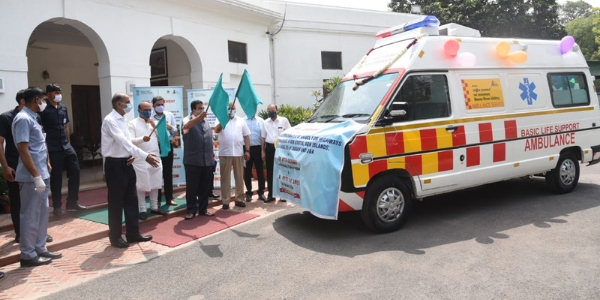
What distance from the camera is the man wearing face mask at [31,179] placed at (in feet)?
15.5

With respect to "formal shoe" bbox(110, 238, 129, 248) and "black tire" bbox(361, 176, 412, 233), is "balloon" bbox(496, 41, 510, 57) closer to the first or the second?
"black tire" bbox(361, 176, 412, 233)

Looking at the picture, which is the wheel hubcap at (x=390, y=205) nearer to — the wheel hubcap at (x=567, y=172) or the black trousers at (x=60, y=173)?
the wheel hubcap at (x=567, y=172)

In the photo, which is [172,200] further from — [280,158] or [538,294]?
[538,294]

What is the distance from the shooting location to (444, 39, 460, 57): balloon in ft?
19.8

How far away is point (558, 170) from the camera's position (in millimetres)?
7309

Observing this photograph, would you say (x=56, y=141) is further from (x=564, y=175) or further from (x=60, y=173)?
(x=564, y=175)


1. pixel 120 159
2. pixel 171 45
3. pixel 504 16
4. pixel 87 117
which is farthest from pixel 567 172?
pixel 504 16

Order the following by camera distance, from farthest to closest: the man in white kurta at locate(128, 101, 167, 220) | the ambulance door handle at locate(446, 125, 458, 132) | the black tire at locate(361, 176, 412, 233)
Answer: the man in white kurta at locate(128, 101, 167, 220), the ambulance door handle at locate(446, 125, 458, 132), the black tire at locate(361, 176, 412, 233)

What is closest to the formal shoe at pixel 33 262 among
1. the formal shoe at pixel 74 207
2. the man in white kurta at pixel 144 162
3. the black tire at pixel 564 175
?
the man in white kurta at pixel 144 162

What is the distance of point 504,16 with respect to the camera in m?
22.9

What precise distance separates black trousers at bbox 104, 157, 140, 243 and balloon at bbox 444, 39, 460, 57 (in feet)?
15.2

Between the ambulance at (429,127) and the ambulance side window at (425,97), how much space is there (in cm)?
1

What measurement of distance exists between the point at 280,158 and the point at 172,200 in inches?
107

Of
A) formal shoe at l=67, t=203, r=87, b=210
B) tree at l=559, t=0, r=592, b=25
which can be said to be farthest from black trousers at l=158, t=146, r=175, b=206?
tree at l=559, t=0, r=592, b=25
